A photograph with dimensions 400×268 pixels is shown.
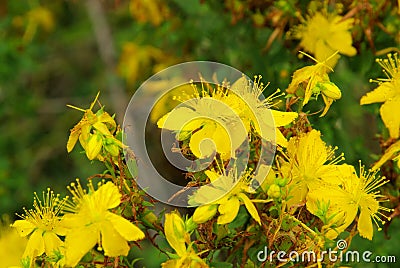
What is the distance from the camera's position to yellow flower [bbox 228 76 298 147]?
1825mm

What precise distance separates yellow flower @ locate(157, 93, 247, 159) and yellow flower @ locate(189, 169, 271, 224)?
0.08m

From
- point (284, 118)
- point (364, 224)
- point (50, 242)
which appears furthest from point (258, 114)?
point (50, 242)

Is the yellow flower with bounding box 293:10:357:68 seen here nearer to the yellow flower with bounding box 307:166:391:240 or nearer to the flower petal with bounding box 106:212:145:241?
the yellow flower with bounding box 307:166:391:240

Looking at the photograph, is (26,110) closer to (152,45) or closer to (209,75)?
(152,45)

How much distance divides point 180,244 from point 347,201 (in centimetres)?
47

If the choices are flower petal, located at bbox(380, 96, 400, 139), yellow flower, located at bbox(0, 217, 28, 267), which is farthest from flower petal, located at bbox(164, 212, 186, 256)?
yellow flower, located at bbox(0, 217, 28, 267)

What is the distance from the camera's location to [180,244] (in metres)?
1.69

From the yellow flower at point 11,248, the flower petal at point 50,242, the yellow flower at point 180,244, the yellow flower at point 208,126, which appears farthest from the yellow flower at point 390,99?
the yellow flower at point 11,248

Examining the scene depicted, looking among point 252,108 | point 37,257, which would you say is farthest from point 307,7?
point 37,257

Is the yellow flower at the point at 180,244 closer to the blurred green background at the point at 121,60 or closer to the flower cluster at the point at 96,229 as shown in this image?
the flower cluster at the point at 96,229

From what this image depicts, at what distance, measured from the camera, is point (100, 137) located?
5.87 feet

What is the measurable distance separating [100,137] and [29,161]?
244 centimetres

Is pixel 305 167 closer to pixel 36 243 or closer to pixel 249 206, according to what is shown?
pixel 249 206

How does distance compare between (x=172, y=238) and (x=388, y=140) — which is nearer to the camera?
(x=172, y=238)
